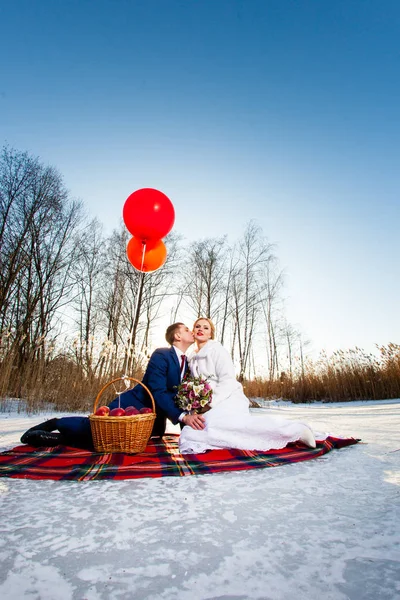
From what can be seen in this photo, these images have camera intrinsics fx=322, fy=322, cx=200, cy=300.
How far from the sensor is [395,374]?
7.54 meters

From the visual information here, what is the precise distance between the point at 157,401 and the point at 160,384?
0.15 meters

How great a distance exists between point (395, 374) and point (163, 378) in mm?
6796

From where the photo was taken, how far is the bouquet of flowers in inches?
105

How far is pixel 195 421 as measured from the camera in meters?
2.58

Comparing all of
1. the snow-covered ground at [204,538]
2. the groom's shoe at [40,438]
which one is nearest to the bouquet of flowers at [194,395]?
the snow-covered ground at [204,538]

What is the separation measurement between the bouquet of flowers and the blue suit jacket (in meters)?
0.13

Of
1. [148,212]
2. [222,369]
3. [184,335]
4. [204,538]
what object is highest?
[148,212]

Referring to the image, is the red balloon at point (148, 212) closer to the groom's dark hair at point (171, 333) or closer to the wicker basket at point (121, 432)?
the groom's dark hair at point (171, 333)

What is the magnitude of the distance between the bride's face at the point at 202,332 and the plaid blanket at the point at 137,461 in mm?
1022

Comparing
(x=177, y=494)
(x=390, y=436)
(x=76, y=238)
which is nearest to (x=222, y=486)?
(x=177, y=494)

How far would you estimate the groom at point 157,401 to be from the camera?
101 inches

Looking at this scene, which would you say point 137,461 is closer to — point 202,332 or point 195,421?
point 195,421

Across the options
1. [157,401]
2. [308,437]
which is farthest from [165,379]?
[308,437]

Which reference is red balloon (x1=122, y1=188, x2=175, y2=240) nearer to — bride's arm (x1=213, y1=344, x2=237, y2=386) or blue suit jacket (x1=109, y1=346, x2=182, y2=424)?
blue suit jacket (x1=109, y1=346, x2=182, y2=424)
